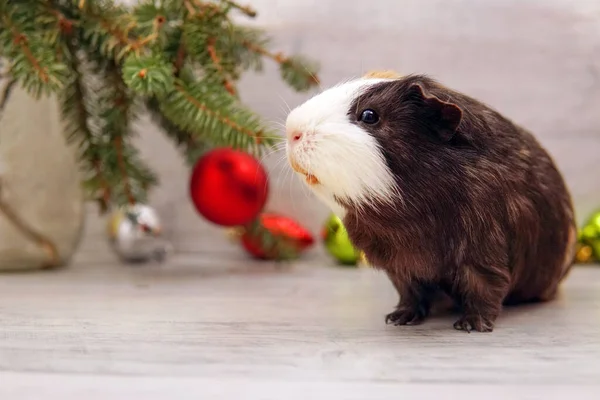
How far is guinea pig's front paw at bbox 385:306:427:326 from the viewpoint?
760 mm

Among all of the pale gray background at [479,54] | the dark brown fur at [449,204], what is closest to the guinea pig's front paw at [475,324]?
the dark brown fur at [449,204]

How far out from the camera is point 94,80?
1167mm

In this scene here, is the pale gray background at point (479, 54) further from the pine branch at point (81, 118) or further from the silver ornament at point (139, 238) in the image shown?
the pine branch at point (81, 118)

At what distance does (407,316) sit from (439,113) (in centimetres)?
→ 24

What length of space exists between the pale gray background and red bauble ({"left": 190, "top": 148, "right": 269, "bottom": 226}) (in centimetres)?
20

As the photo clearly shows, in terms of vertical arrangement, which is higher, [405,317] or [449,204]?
[449,204]

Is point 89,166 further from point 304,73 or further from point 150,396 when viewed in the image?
point 150,396

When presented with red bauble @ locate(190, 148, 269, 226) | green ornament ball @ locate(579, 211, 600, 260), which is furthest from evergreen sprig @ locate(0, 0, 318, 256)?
green ornament ball @ locate(579, 211, 600, 260)

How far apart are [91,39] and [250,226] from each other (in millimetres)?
463

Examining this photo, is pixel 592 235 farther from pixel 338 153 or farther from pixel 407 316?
pixel 338 153

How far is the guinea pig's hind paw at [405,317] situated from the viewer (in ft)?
2.49

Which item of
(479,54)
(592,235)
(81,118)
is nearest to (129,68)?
(81,118)

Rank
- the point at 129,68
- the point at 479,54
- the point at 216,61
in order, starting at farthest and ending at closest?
the point at 479,54 < the point at 216,61 < the point at 129,68

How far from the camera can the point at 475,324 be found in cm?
72
